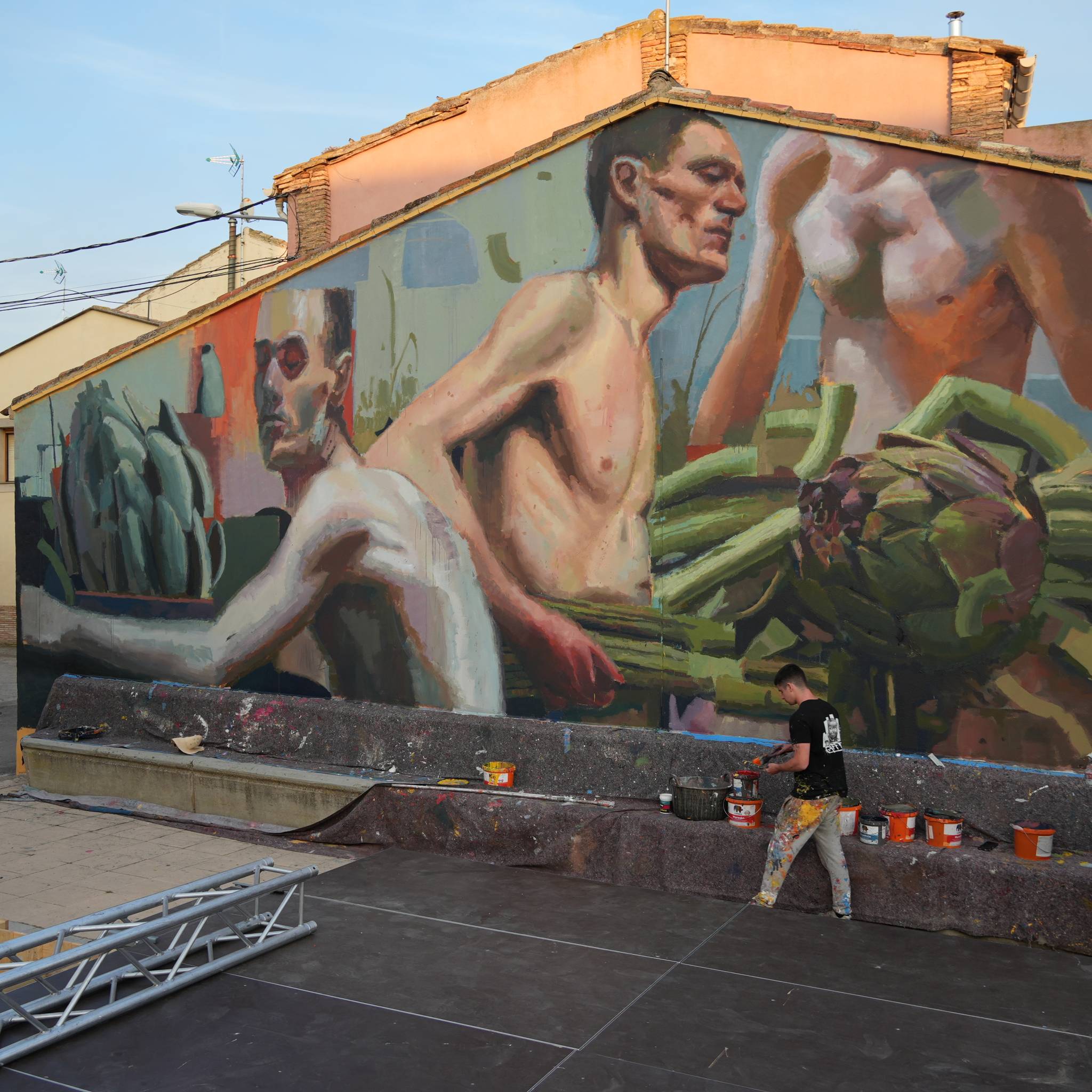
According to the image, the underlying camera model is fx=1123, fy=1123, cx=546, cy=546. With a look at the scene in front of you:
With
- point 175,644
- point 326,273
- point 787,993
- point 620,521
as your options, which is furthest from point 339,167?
point 787,993

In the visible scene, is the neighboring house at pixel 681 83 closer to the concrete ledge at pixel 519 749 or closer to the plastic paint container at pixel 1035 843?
the concrete ledge at pixel 519 749

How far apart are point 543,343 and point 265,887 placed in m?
5.24

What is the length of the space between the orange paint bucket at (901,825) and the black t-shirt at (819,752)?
1.33ft

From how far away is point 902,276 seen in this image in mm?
8289

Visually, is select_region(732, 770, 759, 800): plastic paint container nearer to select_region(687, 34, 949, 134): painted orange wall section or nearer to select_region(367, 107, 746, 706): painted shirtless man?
select_region(367, 107, 746, 706): painted shirtless man

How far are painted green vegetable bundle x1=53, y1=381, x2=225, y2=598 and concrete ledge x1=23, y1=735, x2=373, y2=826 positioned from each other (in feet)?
6.18

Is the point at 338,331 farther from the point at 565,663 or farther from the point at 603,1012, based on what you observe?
the point at 603,1012

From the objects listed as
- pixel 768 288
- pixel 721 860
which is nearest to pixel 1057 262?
pixel 768 288

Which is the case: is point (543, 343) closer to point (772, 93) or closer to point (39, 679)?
point (772, 93)

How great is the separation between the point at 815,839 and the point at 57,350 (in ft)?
71.0

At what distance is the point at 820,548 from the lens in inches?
336

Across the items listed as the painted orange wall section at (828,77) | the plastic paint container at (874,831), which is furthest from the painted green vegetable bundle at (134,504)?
the painted orange wall section at (828,77)

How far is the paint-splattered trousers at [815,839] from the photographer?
7457mm

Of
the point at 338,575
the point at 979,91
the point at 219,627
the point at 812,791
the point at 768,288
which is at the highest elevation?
the point at 979,91
